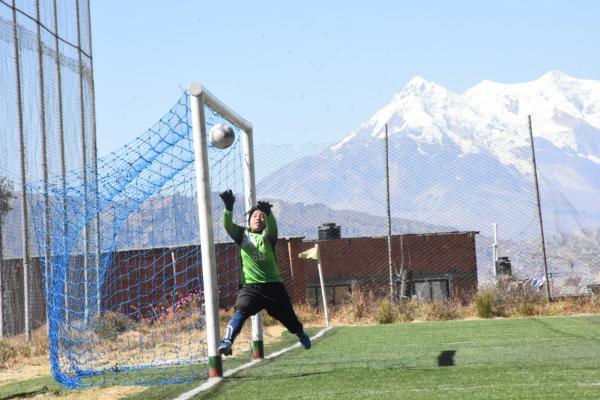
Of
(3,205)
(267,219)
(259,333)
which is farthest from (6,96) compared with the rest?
(267,219)

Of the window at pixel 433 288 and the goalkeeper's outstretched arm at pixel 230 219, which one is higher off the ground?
the goalkeeper's outstretched arm at pixel 230 219

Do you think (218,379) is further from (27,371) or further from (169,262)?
(169,262)

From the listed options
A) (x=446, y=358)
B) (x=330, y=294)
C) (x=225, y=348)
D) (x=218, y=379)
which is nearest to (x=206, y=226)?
(x=225, y=348)

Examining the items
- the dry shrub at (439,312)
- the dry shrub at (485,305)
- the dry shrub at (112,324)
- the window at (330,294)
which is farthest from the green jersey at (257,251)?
the window at (330,294)

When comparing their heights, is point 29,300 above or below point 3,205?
below

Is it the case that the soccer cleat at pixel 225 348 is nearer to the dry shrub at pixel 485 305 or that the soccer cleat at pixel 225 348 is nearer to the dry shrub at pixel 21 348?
the dry shrub at pixel 21 348

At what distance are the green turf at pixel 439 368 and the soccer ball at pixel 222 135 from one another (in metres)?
2.49

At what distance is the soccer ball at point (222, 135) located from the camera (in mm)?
13375

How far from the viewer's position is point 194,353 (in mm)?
17656

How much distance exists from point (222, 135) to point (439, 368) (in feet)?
11.7

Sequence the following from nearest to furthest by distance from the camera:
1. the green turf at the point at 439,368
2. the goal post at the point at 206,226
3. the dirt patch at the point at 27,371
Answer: the green turf at the point at 439,368, the goal post at the point at 206,226, the dirt patch at the point at 27,371

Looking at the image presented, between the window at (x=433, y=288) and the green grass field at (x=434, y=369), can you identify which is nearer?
the green grass field at (x=434, y=369)

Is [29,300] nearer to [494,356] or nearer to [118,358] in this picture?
[118,358]

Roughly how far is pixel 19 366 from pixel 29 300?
10.7 ft
